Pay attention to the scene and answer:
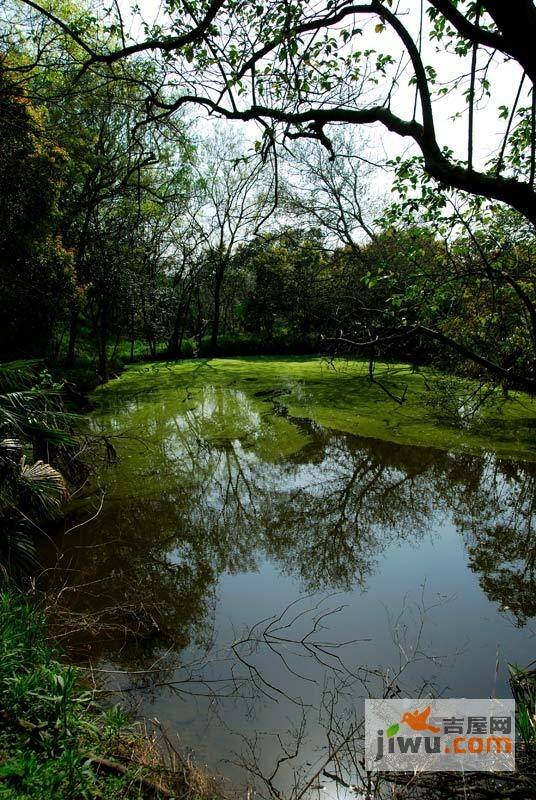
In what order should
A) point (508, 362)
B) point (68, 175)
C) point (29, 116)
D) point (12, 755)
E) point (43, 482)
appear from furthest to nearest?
point (68, 175) → point (29, 116) → point (508, 362) → point (43, 482) → point (12, 755)

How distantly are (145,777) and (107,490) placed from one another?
3.56 meters

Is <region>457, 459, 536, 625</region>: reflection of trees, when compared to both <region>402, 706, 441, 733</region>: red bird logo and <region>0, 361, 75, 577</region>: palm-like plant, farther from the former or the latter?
<region>0, 361, 75, 577</region>: palm-like plant

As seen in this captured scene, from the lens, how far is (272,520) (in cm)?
441

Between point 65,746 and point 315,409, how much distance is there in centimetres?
758

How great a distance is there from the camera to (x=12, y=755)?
1.55 m

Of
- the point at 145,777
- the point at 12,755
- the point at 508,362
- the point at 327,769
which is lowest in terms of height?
the point at 327,769

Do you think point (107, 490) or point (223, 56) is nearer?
point (223, 56)

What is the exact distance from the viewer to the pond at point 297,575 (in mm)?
2242

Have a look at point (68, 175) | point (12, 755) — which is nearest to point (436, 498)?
point (12, 755)

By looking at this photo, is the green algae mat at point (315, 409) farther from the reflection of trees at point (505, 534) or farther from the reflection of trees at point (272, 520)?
the reflection of trees at point (505, 534)

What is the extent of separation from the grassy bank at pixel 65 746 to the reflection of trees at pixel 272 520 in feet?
2.07

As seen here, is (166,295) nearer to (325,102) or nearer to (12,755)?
(325,102)

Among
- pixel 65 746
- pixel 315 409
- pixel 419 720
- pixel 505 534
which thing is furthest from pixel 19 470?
pixel 315 409

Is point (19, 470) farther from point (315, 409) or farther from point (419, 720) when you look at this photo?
point (315, 409)
